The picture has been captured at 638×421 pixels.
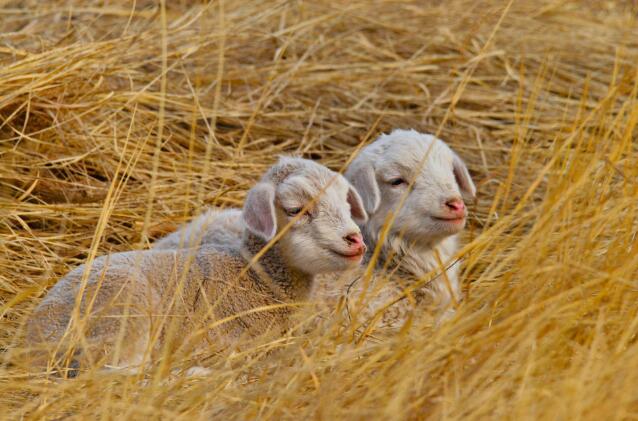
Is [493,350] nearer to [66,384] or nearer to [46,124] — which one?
[66,384]

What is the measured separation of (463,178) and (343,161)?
1.32 meters

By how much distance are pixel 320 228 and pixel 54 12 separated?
11.3ft

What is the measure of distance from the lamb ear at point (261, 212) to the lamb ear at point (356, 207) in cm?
34

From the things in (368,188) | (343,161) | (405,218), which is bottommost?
(343,161)

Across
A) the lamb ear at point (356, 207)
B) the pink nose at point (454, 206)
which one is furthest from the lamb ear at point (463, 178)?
the lamb ear at point (356, 207)

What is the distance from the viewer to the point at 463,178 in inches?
183

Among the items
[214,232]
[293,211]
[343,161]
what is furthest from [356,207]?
[343,161]

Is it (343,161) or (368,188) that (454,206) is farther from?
(343,161)

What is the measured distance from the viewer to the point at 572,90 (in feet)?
21.5

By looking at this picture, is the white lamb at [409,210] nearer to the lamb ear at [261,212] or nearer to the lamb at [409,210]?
the lamb at [409,210]

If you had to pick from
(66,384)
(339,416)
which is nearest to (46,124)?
(66,384)

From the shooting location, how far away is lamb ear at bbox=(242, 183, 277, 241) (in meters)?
4.03

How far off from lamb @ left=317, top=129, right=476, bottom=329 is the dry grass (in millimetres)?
198

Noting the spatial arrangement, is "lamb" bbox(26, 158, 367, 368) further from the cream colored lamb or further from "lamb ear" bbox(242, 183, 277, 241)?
the cream colored lamb
